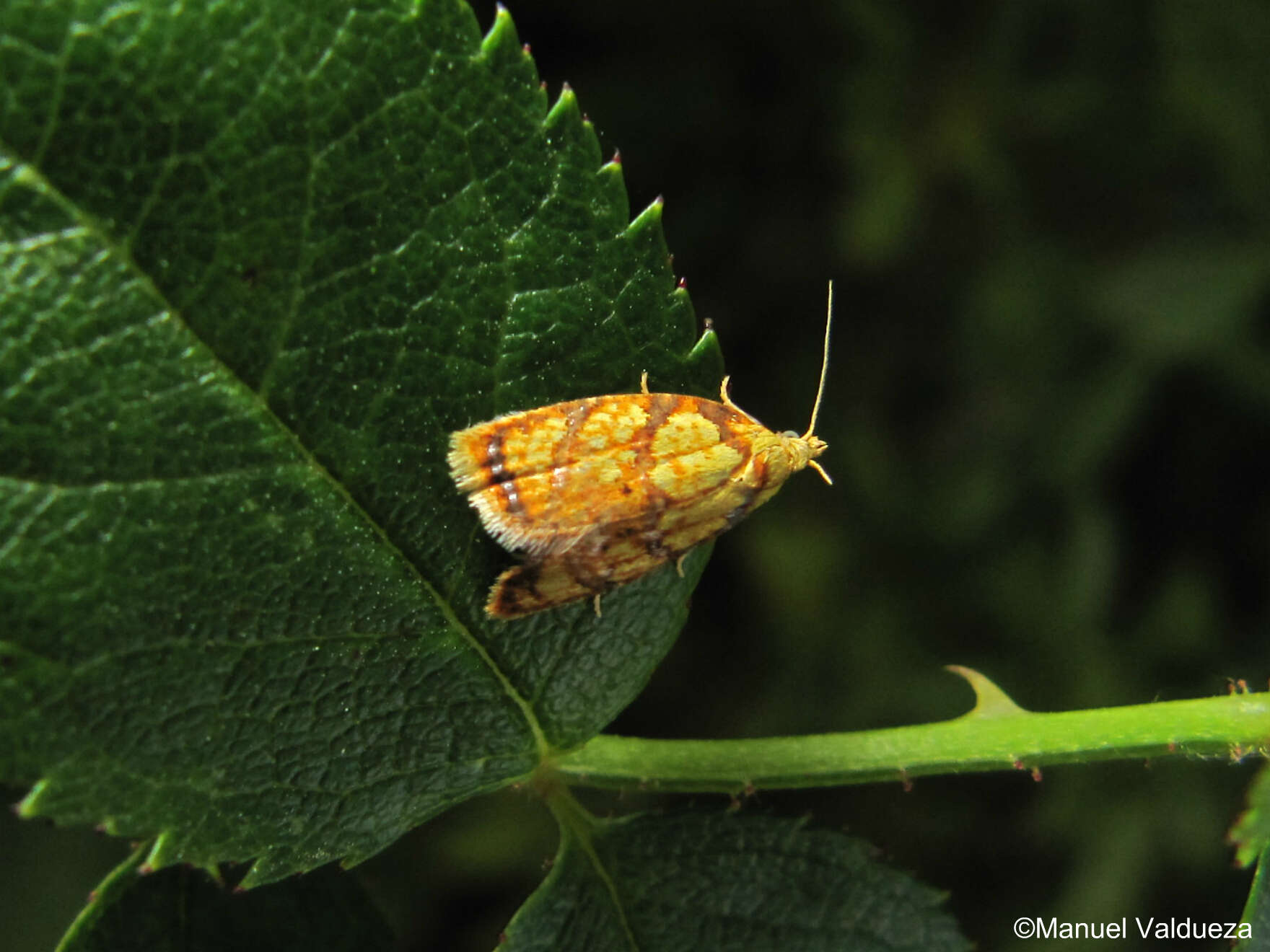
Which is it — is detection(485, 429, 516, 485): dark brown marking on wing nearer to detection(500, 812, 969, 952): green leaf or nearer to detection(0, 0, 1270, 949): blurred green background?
detection(500, 812, 969, 952): green leaf

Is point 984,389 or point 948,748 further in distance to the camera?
point 984,389

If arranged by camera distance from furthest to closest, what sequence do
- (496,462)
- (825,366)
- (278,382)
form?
(825,366), (496,462), (278,382)

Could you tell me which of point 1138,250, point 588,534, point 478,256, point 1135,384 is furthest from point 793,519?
point 478,256

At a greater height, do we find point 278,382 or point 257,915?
point 278,382

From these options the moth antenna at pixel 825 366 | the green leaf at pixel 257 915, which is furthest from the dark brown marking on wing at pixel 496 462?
the moth antenna at pixel 825 366

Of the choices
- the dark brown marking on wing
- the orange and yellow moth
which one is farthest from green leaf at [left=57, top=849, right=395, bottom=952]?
the dark brown marking on wing

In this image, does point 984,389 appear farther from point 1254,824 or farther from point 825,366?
point 1254,824

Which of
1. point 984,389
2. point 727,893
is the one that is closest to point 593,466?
point 727,893
